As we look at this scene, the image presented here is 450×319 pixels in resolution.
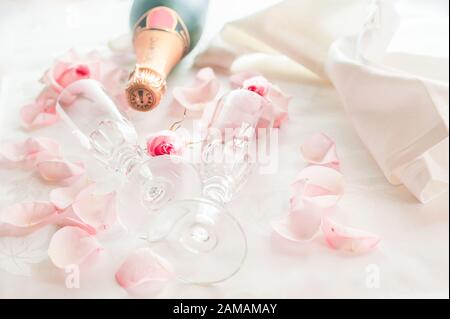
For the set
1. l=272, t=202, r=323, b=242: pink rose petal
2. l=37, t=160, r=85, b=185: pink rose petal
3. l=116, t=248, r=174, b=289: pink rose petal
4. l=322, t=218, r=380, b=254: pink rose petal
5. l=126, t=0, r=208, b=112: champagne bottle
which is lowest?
l=116, t=248, r=174, b=289: pink rose petal

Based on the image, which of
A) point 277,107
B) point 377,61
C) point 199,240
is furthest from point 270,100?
point 199,240

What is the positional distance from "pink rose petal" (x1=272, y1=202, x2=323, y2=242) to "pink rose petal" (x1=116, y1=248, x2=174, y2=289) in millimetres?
108

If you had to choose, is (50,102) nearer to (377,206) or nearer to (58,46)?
(58,46)

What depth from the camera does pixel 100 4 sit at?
0.91m

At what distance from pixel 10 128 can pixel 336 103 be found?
0.37 metres

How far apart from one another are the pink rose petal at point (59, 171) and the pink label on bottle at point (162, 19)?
0.21 metres

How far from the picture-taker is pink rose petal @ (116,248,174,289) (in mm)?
538

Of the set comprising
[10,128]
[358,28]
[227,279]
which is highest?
[358,28]

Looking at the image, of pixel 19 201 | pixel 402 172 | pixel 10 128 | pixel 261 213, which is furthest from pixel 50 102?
pixel 402 172

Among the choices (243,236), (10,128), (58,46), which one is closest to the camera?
(243,236)

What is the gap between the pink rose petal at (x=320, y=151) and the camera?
64 centimetres

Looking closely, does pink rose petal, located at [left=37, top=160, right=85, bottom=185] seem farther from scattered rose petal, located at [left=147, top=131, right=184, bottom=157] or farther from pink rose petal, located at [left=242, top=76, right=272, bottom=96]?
pink rose petal, located at [left=242, top=76, right=272, bottom=96]

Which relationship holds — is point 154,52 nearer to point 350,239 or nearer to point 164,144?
point 164,144

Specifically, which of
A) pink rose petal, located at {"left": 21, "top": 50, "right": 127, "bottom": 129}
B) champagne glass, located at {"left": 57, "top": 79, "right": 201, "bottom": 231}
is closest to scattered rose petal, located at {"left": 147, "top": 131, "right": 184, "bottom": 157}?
champagne glass, located at {"left": 57, "top": 79, "right": 201, "bottom": 231}
